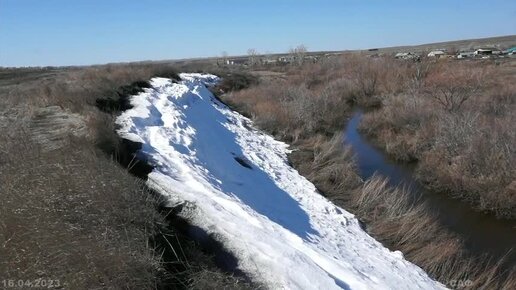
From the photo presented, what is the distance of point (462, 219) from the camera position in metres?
12.5

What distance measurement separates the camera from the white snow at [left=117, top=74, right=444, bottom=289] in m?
6.41

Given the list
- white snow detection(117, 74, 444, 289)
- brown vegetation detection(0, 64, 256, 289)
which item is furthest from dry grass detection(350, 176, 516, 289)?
brown vegetation detection(0, 64, 256, 289)

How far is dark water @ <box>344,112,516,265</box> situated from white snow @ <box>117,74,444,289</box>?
336 centimetres

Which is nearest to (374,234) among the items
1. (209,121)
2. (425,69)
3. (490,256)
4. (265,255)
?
(490,256)

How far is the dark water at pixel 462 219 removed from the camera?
10766mm

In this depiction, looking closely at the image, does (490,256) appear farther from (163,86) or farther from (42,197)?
(163,86)

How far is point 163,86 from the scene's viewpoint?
84.5 ft

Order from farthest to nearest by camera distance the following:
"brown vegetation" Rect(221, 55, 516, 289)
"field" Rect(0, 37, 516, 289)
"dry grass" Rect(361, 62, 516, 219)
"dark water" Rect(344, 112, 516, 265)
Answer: "dry grass" Rect(361, 62, 516, 219) → "dark water" Rect(344, 112, 516, 265) → "brown vegetation" Rect(221, 55, 516, 289) → "field" Rect(0, 37, 516, 289)

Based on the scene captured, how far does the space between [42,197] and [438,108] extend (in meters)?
20.5

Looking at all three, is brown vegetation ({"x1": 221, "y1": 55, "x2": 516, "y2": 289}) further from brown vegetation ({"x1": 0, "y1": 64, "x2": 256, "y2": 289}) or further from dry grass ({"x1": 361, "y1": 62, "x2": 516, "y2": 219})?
brown vegetation ({"x1": 0, "y1": 64, "x2": 256, "y2": 289})

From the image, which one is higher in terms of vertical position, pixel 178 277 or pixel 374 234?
pixel 178 277

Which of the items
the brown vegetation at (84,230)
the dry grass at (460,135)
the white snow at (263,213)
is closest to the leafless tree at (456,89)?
the dry grass at (460,135)

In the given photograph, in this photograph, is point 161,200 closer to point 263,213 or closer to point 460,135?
point 263,213

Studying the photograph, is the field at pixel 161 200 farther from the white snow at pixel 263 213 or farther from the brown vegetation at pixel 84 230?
the white snow at pixel 263 213
